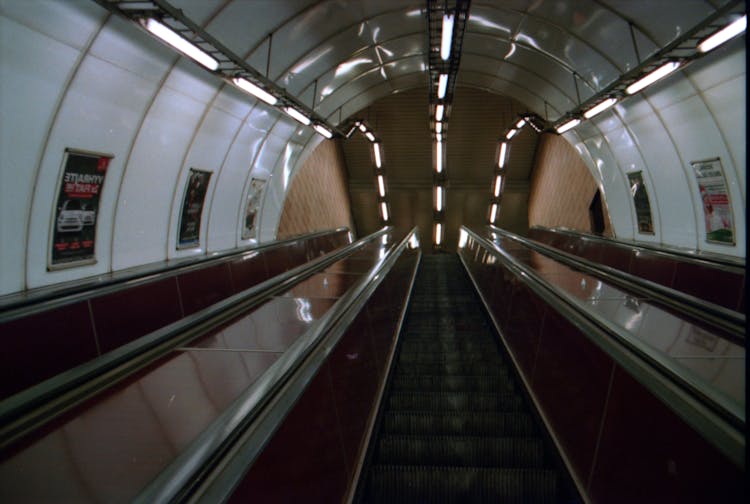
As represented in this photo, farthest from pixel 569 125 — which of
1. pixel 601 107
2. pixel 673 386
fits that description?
pixel 673 386

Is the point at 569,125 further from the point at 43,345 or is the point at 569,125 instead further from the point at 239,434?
the point at 239,434

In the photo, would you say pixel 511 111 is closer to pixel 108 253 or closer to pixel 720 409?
pixel 108 253

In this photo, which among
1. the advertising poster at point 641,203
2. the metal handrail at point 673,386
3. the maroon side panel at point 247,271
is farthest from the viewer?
the advertising poster at point 641,203

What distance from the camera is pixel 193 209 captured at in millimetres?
8445

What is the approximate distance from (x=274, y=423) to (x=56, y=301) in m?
2.80

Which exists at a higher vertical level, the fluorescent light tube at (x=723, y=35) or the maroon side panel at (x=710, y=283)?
the fluorescent light tube at (x=723, y=35)

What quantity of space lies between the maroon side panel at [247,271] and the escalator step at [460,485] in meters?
4.58

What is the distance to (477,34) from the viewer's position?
953 cm

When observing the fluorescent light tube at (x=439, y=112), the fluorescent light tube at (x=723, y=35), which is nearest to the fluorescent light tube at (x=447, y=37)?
the fluorescent light tube at (x=723, y=35)

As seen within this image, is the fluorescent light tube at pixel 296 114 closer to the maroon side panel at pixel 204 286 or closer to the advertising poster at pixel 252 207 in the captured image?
the advertising poster at pixel 252 207

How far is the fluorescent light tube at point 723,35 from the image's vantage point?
4774mm

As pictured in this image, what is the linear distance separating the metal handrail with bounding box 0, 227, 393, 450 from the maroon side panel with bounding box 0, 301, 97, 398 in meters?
1.26

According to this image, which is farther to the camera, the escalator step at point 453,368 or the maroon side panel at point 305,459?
the escalator step at point 453,368

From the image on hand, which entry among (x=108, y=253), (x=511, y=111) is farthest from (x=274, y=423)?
(x=511, y=111)
